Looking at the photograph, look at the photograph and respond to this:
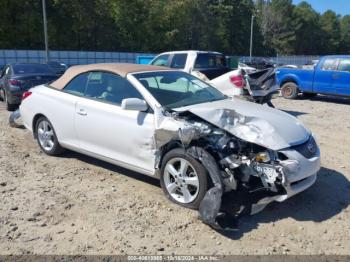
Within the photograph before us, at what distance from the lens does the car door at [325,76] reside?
41.5 ft

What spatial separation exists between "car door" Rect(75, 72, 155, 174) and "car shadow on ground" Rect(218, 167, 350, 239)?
4.40 feet

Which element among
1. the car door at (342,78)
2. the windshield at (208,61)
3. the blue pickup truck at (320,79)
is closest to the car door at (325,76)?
the blue pickup truck at (320,79)

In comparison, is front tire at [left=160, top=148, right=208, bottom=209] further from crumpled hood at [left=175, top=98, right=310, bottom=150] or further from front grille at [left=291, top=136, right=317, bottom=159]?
front grille at [left=291, top=136, right=317, bottom=159]

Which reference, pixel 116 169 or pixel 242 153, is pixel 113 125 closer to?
pixel 116 169

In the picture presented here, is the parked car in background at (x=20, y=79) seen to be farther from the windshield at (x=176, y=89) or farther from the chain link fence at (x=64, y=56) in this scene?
the chain link fence at (x=64, y=56)

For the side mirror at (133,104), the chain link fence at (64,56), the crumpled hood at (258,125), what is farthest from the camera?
the chain link fence at (64,56)

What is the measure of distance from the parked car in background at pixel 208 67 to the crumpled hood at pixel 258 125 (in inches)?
197

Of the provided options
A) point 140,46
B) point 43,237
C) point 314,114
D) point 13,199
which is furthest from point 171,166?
point 140,46

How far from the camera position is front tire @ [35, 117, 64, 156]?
5938 millimetres

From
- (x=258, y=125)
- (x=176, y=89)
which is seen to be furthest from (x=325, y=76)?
(x=258, y=125)

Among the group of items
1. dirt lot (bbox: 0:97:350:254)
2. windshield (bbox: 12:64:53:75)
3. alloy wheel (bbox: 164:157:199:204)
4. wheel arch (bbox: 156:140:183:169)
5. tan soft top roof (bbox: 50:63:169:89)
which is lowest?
dirt lot (bbox: 0:97:350:254)

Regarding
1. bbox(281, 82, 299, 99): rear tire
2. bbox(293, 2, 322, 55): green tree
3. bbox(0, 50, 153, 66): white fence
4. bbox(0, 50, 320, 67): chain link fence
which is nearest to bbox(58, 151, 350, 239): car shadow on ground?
bbox(281, 82, 299, 99): rear tire

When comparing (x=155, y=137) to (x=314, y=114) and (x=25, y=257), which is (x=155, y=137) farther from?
(x=314, y=114)

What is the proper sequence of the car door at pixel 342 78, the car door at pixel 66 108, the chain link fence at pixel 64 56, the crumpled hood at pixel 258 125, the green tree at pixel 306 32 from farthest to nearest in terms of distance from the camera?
the green tree at pixel 306 32, the chain link fence at pixel 64 56, the car door at pixel 342 78, the car door at pixel 66 108, the crumpled hood at pixel 258 125
